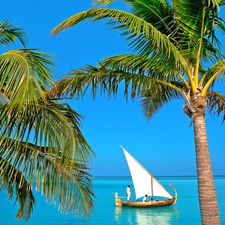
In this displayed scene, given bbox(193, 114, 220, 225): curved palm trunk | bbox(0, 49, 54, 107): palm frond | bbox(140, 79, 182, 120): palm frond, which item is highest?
bbox(140, 79, 182, 120): palm frond

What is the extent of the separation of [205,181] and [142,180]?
3196cm

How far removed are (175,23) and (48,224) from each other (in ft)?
80.5

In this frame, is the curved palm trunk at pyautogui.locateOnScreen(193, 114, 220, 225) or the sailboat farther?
the sailboat

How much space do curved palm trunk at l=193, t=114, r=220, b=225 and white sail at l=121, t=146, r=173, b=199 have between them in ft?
98.0

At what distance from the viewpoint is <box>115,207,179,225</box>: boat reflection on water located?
29.5m

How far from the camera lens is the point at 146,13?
6.57m

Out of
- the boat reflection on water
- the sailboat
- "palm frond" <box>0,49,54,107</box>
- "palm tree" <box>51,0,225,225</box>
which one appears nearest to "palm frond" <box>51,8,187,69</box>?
"palm tree" <box>51,0,225,225</box>

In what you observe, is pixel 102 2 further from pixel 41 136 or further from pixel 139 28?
pixel 41 136

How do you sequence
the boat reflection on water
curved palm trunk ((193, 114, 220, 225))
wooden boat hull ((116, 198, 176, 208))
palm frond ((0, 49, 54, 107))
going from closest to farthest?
palm frond ((0, 49, 54, 107)) < curved palm trunk ((193, 114, 220, 225)) < the boat reflection on water < wooden boat hull ((116, 198, 176, 208))

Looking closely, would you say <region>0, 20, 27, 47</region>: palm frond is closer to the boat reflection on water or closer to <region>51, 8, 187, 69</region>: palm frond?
<region>51, 8, 187, 69</region>: palm frond

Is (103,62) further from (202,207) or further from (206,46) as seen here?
(202,207)

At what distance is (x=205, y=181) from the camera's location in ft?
19.3

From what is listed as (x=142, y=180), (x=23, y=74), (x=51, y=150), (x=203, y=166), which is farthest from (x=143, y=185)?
(x=23, y=74)

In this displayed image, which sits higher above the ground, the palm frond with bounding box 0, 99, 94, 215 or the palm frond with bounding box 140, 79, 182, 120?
the palm frond with bounding box 140, 79, 182, 120
